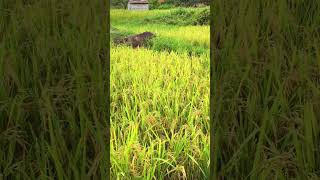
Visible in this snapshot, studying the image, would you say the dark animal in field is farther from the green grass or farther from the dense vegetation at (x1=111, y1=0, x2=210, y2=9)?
the green grass

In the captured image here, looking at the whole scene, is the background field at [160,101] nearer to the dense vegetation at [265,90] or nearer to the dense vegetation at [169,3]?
the dense vegetation at [169,3]

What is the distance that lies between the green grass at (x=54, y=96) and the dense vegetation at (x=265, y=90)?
28cm

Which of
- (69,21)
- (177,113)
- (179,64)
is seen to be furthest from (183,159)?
(69,21)

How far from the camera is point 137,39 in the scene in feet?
4.24

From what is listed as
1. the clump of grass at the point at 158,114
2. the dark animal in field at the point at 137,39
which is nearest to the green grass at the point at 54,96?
the clump of grass at the point at 158,114

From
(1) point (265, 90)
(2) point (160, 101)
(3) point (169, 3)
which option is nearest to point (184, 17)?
(3) point (169, 3)

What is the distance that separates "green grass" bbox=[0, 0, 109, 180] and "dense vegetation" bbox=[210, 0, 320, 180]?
0.91 ft

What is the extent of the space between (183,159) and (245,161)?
8.0 inches

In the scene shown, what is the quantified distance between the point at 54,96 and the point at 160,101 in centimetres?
37

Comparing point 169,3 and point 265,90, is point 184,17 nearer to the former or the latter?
point 169,3

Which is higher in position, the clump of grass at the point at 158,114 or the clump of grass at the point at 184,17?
the clump of grass at the point at 184,17

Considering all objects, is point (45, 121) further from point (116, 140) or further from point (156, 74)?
point (156, 74)

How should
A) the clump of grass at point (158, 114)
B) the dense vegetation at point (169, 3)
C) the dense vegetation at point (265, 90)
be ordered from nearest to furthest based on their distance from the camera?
the dense vegetation at point (265, 90), the clump of grass at point (158, 114), the dense vegetation at point (169, 3)

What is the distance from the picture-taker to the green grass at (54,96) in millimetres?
904
